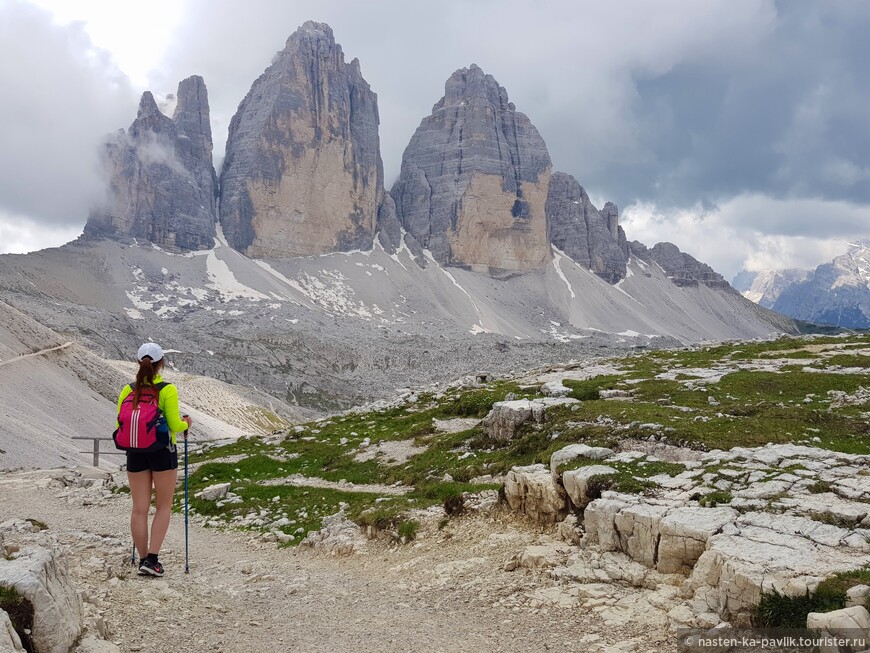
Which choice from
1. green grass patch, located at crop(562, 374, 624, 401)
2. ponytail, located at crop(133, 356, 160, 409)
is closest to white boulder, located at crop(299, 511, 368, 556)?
ponytail, located at crop(133, 356, 160, 409)

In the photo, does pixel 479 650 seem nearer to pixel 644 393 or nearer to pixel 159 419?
pixel 159 419

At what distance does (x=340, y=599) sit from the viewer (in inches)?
405

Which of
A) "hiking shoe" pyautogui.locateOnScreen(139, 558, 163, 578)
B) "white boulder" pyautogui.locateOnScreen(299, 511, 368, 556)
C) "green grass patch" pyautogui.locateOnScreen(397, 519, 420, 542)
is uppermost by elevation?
"hiking shoe" pyautogui.locateOnScreen(139, 558, 163, 578)

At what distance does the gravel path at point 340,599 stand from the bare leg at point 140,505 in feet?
1.85

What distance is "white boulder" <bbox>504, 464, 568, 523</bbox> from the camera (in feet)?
39.6

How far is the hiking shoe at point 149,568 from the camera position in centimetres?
996

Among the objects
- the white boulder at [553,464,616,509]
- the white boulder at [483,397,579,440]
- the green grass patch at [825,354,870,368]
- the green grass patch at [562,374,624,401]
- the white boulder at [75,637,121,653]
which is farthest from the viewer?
the green grass patch at [825,354,870,368]

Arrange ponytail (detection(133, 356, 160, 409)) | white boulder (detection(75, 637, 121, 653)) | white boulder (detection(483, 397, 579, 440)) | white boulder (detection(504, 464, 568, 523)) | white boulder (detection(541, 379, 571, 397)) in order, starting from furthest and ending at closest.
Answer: white boulder (detection(541, 379, 571, 397)) < white boulder (detection(483, 397, 579, 440)) < white boulder (detection(504, 464, 568, 523)) < ponytail (detection(133, 356, 160, 409)) < white boulder (detection(75, 637, 121, 653))

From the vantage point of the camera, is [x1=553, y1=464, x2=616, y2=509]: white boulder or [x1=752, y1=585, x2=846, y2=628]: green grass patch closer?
[x1=752, y1=585, x2=846, y2=628]: green grass patch

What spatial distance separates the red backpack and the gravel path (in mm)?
2143

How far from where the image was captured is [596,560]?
9875 mm

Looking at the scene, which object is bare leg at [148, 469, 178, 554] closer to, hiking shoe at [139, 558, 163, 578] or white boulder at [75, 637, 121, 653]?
hiking shoe at [139, 558, 163, 578]

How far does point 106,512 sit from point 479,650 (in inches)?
585

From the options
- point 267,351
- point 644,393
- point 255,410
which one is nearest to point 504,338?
point 267,351
